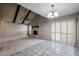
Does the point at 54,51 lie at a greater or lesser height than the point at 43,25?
lesser

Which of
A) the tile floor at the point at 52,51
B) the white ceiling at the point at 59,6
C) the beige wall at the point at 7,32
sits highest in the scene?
the white ceiling at the point at 59,6

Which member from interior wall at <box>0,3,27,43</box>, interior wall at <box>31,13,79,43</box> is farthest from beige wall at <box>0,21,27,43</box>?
interior wall at <box>31,13,79,43</box>

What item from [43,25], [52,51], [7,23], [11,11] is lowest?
[52,51]

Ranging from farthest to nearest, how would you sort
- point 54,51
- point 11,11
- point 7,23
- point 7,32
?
1. point 7,23
2. point 7,32
3. point 11,11
4. point 54,51

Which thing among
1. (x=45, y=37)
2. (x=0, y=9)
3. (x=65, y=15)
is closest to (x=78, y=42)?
(x=65, y=15)

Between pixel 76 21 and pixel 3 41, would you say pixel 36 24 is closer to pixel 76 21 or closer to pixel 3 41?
pixel 3 41

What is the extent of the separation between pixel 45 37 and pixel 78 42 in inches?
135

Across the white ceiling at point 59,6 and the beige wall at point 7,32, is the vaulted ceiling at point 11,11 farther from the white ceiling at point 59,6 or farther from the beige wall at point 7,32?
the white ceiling at point 59,6

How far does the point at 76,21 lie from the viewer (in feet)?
14.0

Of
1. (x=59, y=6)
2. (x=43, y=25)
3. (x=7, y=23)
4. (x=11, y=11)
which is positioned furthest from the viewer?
(x=43, y=25)

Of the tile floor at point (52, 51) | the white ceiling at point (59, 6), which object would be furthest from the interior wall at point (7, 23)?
the tile floor at point (52, 51)

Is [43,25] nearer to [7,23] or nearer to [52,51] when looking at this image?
[7,23]

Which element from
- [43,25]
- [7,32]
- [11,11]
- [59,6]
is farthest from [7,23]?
[59,6]

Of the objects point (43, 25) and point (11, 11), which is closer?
point (11, 11)
